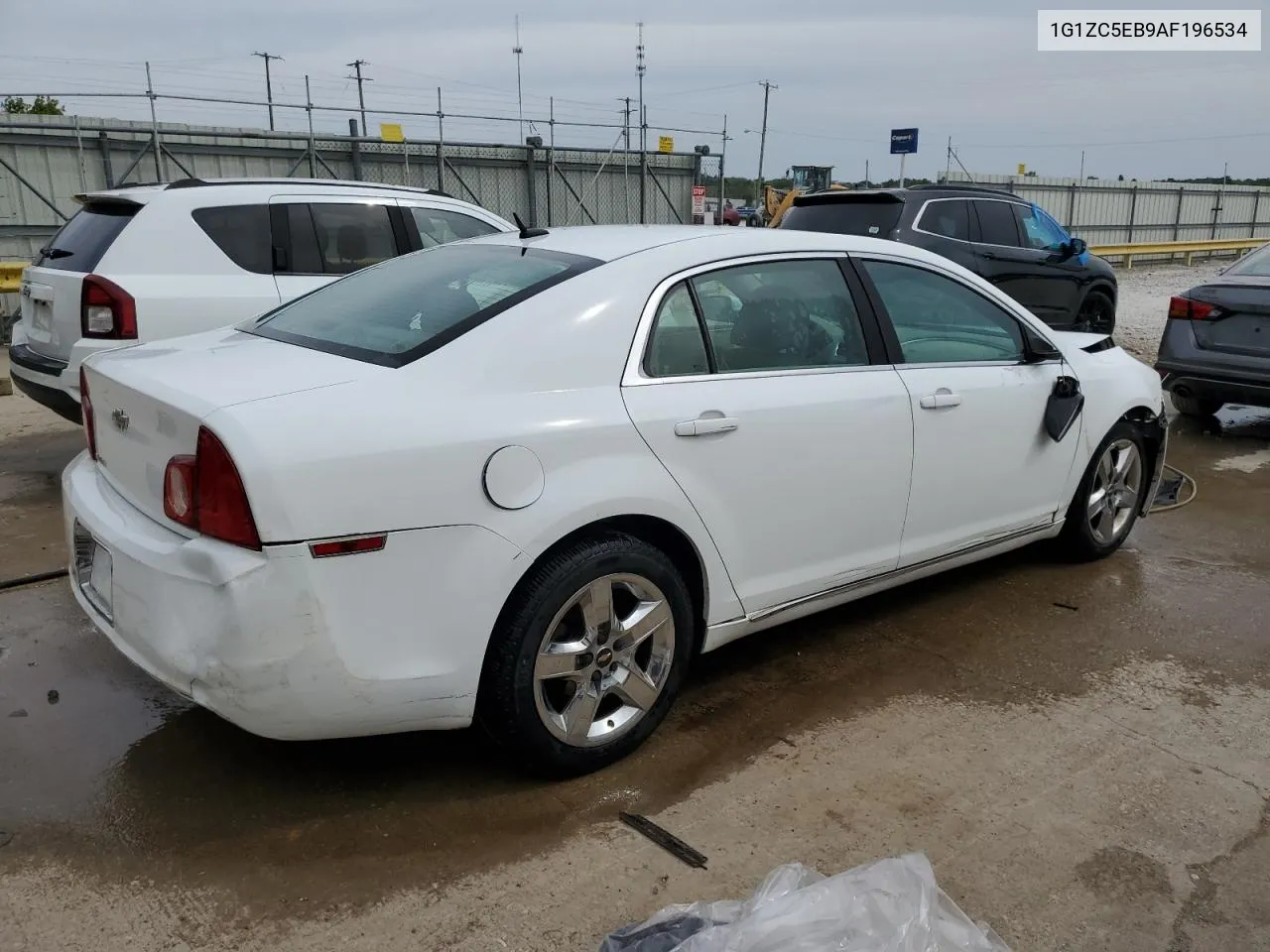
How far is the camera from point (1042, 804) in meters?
2.99

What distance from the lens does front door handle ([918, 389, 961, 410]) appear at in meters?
3.79

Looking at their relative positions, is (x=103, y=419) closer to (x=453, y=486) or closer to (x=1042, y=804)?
(x=453, y=486)

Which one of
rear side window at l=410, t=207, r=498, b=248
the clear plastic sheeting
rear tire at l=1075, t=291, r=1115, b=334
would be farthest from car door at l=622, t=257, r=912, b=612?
rear tire at l=1075, t=291, r=1115, b=334

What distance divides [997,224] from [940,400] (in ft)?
22.3

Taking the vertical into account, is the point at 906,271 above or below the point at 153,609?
above

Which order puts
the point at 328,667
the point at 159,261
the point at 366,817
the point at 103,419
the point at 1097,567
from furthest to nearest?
the point at 159,261 → the point at 1097,567 → the point at 103,419 → the point at 366,817 → the point at 328,667

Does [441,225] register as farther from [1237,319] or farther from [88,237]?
[1237,319]

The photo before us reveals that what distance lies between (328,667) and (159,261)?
13.6ft

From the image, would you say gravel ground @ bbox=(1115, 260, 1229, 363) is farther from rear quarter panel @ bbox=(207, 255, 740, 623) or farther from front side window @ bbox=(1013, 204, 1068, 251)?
rear quarter panel @ bbox=(207, 255, 740, 623)

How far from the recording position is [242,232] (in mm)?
6180

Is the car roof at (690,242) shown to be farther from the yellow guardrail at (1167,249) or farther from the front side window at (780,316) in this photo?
the yellow guardrail at (1167,249)

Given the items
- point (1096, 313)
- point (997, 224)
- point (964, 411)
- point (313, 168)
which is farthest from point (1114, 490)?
Result: point (313, 168)

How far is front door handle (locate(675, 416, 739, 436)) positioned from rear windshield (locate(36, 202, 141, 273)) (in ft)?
13.6

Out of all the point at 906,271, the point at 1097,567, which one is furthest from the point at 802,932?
the point at 1097,567
